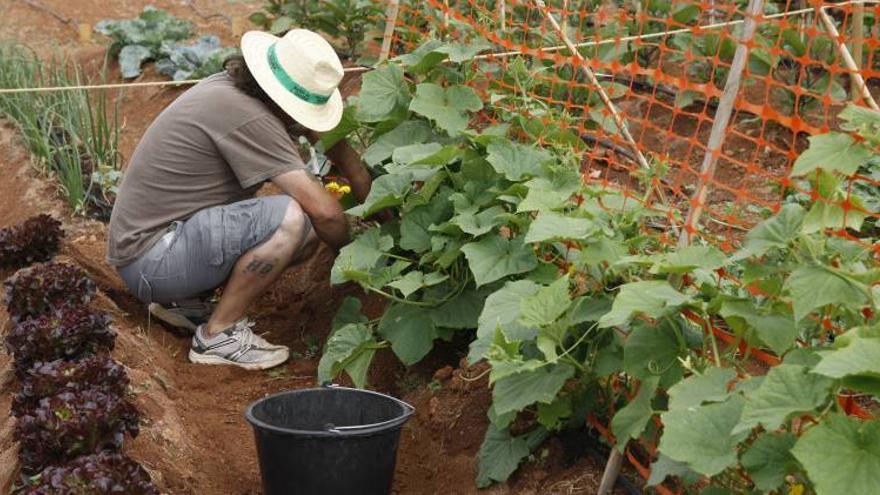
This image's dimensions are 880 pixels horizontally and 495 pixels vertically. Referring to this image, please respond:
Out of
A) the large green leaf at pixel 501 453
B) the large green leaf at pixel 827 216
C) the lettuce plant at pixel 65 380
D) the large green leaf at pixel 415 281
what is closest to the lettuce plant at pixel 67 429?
the lettuce plant at pixel 65 380

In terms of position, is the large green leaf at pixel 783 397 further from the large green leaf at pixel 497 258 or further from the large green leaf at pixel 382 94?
the large green leaf at pixel 382 94

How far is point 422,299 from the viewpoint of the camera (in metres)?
4.36

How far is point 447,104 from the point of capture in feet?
15.1

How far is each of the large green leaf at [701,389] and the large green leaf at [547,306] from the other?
461 millimetres

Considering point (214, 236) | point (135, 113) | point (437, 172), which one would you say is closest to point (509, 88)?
point (437, 172)

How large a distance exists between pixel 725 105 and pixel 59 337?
2372mm

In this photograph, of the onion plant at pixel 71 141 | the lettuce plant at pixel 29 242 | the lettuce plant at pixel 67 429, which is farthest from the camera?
the onion plant at pixel 71 141

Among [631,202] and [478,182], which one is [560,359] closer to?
[631,202]

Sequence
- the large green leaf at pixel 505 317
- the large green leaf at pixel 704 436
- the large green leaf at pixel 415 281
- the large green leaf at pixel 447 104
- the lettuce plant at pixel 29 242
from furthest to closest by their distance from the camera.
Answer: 1. the lettuce plant at pixel 29 242
2. the large green leaf at pixel 447 104
3. the large green leaf at pixel 415 281
4. the large green leaf at pixel 505 317
5. the large green leaf at pixel 704 436

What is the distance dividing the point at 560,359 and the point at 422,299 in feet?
3.47

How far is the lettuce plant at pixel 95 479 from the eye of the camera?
3213 millimetres

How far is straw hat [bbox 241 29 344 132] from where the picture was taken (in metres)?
4.62

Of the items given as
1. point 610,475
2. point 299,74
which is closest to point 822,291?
point 610,475

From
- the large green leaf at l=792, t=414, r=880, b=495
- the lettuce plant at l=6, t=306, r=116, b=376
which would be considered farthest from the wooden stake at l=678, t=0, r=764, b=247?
the lettuce plant at l=6, t=306, r=116, b=376
